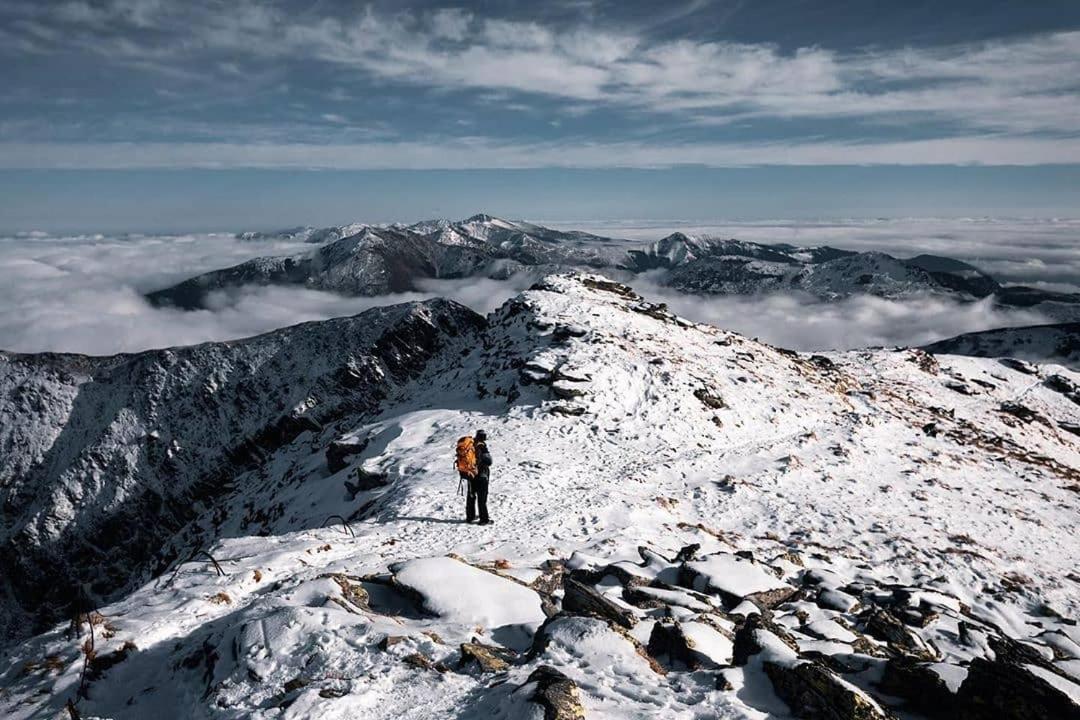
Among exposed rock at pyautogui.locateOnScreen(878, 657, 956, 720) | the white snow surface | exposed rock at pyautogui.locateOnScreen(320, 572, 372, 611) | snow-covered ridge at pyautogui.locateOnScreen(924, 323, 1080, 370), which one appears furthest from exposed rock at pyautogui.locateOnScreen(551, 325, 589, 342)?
snow-covered ridge at pyautogui.locateOnScreen(924, 323, 1080, 370)

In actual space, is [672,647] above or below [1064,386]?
above

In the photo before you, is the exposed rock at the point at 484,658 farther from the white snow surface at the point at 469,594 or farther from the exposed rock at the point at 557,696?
the white snow surface at the point at 469,594

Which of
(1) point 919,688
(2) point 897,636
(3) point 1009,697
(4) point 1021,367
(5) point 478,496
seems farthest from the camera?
Result: (4) point 1021,367

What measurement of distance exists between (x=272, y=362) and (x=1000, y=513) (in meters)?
95.9

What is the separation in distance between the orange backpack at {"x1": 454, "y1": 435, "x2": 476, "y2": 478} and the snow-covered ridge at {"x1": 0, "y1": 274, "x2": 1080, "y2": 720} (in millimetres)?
1757

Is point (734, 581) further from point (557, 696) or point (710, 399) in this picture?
point (710, 399)

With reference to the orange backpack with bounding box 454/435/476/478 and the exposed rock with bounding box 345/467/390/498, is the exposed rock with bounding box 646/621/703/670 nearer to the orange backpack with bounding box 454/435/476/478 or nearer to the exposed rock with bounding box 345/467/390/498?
the orange backpack with bounding box 454/435/476/478

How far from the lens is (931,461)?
27.7 m

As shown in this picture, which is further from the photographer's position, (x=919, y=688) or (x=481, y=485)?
(x=481, y=485)

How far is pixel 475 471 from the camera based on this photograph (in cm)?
1755

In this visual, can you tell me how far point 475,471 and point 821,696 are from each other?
12.0m

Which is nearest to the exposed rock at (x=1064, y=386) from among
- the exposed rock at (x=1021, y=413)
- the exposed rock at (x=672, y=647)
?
the exposed rock at (x=1021, y=413)

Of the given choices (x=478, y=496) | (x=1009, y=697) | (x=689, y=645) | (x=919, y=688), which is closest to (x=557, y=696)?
(x=689, y=645)

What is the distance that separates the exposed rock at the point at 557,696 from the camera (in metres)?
6.20
